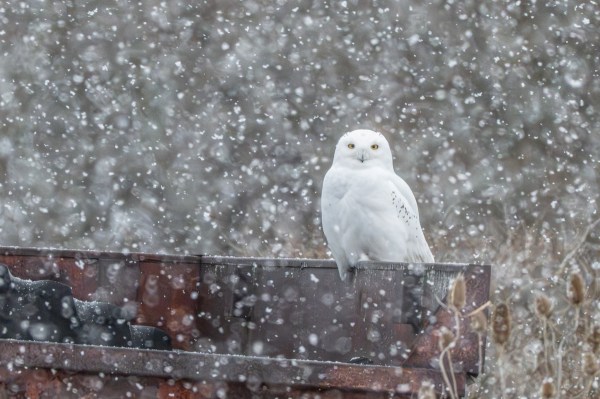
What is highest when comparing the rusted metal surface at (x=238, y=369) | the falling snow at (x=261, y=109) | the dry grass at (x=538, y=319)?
the rusted metal surface at (x=238, y=369)

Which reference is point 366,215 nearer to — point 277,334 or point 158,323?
point 277,334

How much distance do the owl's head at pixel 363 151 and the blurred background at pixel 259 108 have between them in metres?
3.74

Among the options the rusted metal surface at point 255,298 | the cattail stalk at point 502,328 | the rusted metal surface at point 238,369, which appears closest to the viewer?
the cattail stalk at point 502,328

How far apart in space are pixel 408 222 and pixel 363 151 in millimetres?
350

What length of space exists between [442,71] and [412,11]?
0.81 metres

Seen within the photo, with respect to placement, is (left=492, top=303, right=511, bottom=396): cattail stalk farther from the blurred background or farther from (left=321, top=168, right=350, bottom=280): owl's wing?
the blurred background

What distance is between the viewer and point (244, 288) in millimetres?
3809

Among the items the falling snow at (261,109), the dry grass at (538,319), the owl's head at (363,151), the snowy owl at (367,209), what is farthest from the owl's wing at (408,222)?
the falling snow at (261,109)

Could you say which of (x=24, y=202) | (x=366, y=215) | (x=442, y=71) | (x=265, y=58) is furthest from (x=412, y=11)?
(x=366, y=215)

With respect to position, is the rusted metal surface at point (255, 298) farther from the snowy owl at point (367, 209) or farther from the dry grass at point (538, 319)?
the dry grass at point (538, 319)

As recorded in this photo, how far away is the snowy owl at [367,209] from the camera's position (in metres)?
4.01

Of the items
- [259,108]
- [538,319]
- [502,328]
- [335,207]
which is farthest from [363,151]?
[259,108]

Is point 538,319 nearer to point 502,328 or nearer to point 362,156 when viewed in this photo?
point 362,156

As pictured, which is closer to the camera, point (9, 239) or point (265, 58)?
point (9, 239)
